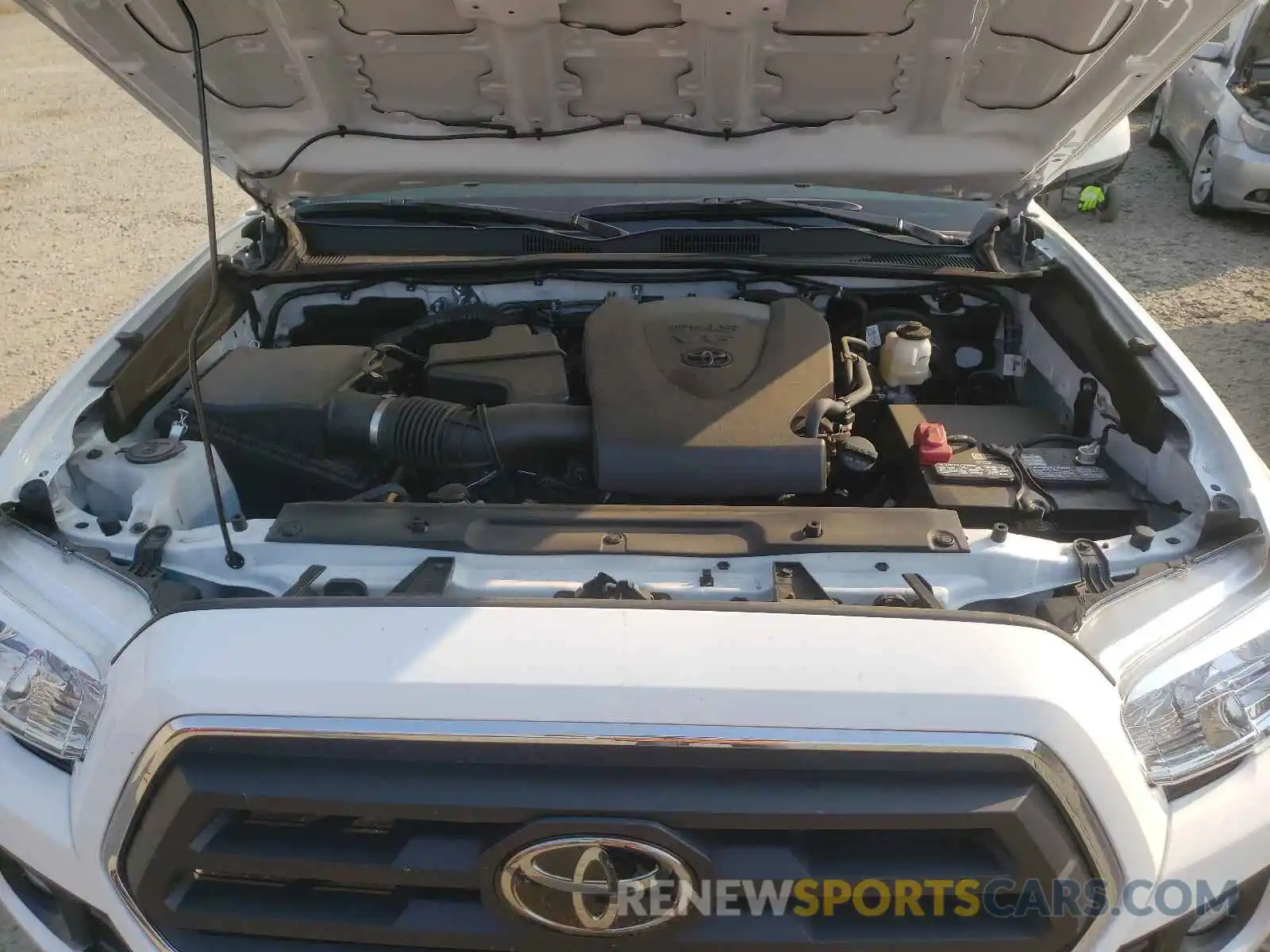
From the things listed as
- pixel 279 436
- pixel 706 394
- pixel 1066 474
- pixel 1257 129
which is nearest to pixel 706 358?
pixel 706 394

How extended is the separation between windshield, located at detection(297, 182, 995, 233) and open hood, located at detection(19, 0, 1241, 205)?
0.05 metres

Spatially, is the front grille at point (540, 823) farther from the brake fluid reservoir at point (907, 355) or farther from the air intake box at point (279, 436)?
the brake fluid reservoir at point (907, 355)

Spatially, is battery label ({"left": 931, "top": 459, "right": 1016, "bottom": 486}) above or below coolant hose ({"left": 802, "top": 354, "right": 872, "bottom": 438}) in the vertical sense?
below

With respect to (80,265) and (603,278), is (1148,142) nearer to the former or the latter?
(603,278)

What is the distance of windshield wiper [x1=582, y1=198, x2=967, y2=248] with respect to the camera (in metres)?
2.42

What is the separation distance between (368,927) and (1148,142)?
804cm

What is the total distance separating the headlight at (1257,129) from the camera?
5273 mm

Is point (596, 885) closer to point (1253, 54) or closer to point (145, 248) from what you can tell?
point (145, 248)

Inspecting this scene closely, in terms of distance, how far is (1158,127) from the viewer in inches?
278

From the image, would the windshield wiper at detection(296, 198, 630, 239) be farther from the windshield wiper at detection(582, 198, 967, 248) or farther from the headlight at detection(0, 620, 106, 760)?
the headlight at detection(0, 620, 106, 760)

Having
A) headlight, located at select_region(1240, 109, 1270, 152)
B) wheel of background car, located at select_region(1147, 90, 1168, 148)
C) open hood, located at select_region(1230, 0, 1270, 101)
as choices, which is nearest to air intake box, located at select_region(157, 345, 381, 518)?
headlight, located at select_region(1240, 109, 1270, 152)

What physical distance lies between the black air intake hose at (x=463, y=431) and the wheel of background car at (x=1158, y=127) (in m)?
6.97

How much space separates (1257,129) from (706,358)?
201 inches

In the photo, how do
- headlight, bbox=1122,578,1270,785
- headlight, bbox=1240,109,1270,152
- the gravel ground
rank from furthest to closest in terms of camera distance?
1. headlight, bbox=1240,109,1270,152
2. the gravel ground
3. headlight, bbox=1122,578,1270,785
